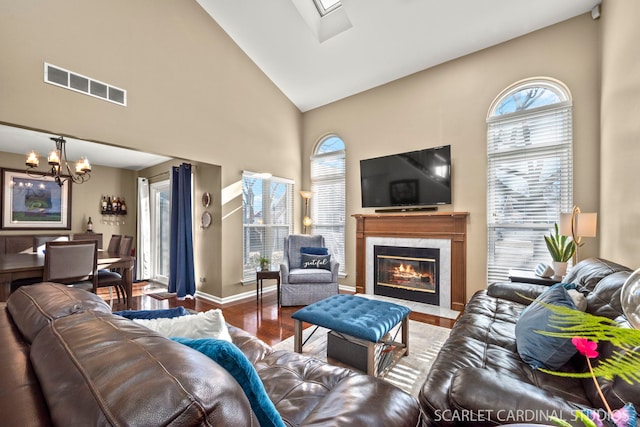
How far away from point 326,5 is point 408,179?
262 cm

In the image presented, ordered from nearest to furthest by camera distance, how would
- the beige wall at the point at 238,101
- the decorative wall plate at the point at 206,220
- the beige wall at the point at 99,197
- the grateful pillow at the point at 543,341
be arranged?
the grateful pillow at the point at 543,341 < the beige wall at the point at 238,101 < the decorative wall plate at the point at 206,220 < the beige wall at the point at 99,197

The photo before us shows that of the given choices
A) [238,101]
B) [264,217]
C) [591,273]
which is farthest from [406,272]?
[238,101]

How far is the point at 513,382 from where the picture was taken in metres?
1.02

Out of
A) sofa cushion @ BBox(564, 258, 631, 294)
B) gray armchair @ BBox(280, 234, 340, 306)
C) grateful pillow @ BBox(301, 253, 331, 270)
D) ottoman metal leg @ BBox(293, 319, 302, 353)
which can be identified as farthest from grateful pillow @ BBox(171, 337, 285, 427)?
grateful pillow @ BBox(301, 253, 331, 270)

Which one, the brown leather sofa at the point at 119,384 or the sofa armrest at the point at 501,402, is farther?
the sofa armrest at the point at 501,402

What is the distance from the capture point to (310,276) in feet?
12.5

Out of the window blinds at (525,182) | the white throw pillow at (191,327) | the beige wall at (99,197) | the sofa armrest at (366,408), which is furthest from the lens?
the beige wall at (99,197)

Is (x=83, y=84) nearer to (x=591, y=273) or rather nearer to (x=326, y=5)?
(x=326, y=5)

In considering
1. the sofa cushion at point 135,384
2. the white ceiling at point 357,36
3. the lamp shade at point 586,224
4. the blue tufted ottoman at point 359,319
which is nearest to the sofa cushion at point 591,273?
the lamp shade at point 586,224

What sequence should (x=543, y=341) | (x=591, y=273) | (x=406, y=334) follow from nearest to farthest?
(x=543, y=341) < (x=591, y=273) < (x=406, y=334)

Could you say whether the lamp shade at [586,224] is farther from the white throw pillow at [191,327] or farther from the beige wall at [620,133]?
the white throw pillow at [191,327]

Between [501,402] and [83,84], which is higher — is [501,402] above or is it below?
below

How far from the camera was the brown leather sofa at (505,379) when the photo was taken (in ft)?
3.01

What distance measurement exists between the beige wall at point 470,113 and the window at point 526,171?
0.30 ft
